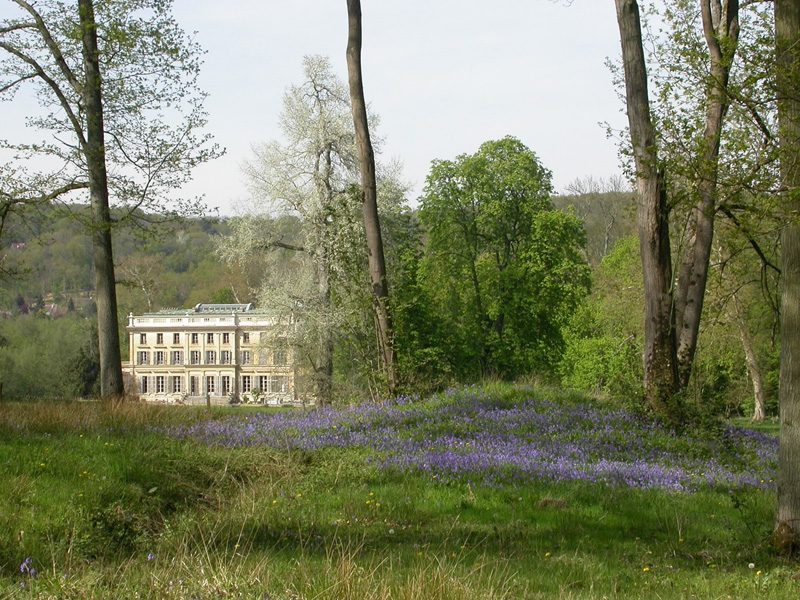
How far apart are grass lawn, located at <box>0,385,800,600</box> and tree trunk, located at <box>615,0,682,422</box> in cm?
83

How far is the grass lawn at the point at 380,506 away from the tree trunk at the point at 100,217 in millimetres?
5089

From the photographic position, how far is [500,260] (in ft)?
147

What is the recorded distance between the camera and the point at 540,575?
6137mm

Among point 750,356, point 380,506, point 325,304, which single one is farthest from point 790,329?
point 750,356

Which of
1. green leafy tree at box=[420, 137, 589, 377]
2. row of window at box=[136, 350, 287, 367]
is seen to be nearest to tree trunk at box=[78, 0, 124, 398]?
green leafy tree at box=[420, 137, 589, 377]

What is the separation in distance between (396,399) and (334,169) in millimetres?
28043

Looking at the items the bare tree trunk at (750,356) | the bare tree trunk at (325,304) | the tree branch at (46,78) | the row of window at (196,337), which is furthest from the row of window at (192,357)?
the tree branch at (46,78)

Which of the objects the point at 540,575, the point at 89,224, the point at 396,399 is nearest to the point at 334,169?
the point at 89,224

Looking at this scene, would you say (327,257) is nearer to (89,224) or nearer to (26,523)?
(89,224)

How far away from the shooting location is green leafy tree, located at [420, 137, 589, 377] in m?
42.6

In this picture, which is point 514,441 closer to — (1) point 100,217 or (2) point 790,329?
(2) point 790,329

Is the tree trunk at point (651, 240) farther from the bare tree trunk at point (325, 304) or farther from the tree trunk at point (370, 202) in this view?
the bare tree trunk at point (325, 304)

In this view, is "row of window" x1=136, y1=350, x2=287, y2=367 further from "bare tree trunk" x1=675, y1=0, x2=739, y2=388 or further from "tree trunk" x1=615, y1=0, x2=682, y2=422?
"tree trunk" x1=615, y1=0, x2=682, y2=422

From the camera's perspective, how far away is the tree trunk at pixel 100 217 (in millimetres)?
17891
